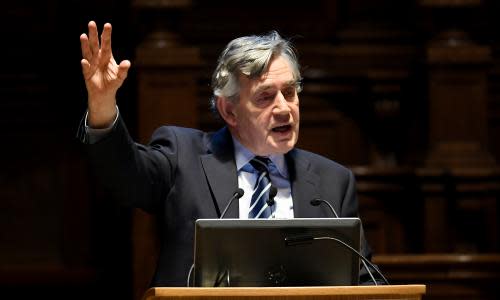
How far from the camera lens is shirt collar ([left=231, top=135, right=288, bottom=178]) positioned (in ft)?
8.38

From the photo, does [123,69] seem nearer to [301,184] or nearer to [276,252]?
[276,252]

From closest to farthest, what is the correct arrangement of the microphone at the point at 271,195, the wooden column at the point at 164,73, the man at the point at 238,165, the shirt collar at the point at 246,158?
the microphone at the point at 271,195 → the man at the point at 238,165 → the shirt collar at the point at 246,158 → the wooden column at the point at 164,73

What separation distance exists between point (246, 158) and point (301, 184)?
146mm

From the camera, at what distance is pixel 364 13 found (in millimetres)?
4098

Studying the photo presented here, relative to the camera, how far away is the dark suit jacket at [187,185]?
234 cm

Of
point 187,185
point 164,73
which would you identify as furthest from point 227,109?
point 164,73

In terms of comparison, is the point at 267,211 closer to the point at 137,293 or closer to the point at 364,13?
the point at 137,293

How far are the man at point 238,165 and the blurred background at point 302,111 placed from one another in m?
1.10

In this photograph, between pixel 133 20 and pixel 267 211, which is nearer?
pixel 267 211

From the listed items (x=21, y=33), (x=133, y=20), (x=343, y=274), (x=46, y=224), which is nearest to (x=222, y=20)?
(x=133, y=20)

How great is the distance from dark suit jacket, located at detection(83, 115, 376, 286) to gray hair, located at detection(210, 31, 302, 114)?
0.42 feet

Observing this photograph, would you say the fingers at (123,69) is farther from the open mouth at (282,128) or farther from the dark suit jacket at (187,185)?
the open mouth at (282,128)

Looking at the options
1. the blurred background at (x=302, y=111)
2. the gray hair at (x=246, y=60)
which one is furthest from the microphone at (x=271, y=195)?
the blurred background at (x=302, y=111)

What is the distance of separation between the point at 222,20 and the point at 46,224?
3.30 feet
